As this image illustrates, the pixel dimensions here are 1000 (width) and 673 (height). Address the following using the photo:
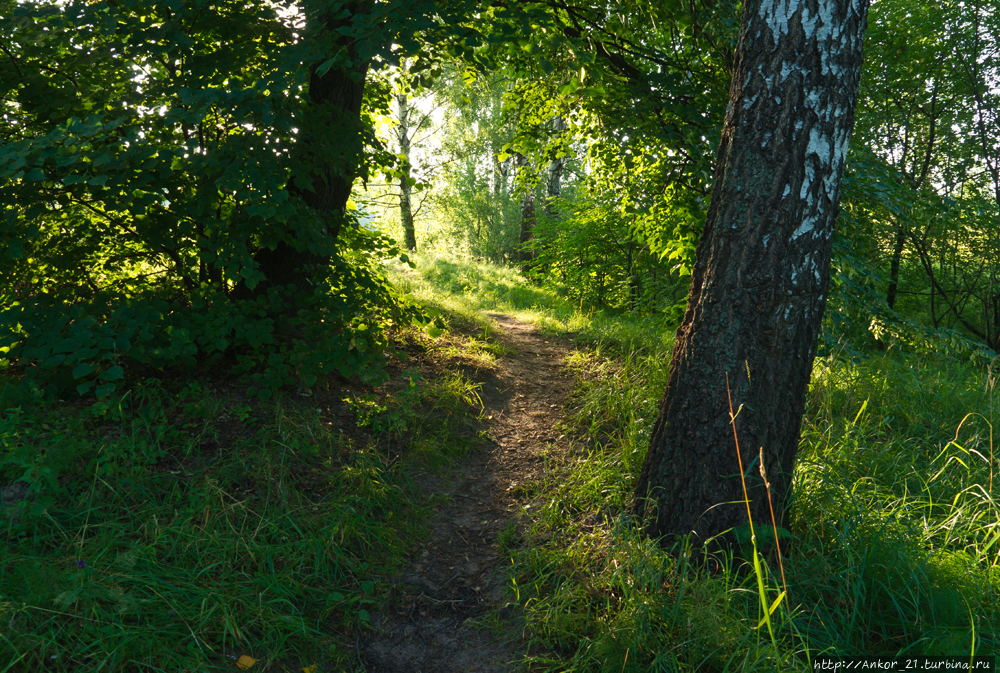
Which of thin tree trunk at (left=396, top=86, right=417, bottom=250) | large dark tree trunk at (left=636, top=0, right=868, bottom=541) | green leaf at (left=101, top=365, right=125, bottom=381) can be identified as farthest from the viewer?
thin tree trunk at (left=396, top=86, right=417, bottom=250)

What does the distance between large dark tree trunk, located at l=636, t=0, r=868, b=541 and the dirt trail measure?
100cm

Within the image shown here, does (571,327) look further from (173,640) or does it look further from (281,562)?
(173,640)

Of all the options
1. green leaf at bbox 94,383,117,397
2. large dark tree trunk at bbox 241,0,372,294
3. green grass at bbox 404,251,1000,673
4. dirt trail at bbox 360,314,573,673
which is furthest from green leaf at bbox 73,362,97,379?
green grass at bbox 404,251,1000,673

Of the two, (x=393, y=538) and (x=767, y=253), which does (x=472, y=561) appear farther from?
(x=767, y=253)

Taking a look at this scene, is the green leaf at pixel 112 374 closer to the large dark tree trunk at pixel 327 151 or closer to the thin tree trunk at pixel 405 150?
the large dark tree trunk at pixel 327 151

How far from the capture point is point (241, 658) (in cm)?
209

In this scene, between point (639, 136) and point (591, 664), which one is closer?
point (591, 664)

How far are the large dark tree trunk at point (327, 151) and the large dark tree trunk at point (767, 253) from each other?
7.78ft

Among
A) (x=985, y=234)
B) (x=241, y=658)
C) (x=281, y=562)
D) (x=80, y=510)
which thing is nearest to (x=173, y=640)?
(x=241, y=658)

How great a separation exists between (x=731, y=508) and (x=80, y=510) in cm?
313

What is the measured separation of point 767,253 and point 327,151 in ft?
8.92

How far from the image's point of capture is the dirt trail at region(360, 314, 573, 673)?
90.9 inches

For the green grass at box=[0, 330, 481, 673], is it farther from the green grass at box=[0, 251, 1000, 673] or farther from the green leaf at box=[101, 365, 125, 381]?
the green leaf at box=[101, 365, 125, 381]

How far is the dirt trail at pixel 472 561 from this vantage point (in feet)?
A: 7.57
